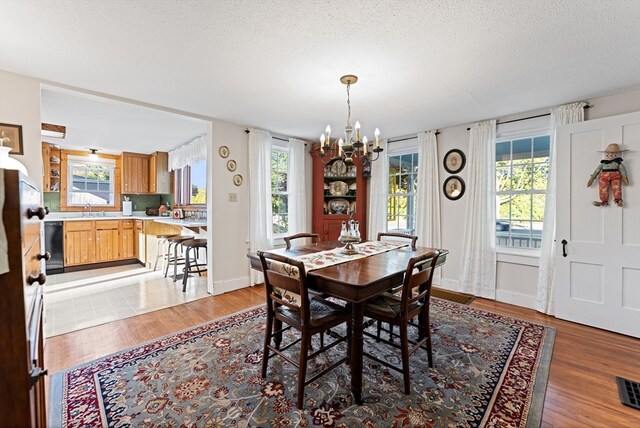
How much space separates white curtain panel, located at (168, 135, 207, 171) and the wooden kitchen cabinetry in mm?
1933

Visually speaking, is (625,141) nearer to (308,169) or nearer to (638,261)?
(638,261)

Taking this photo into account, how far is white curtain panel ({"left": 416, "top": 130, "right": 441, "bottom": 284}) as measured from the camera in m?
4.14

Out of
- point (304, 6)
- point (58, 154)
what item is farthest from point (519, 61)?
point (58, 154)

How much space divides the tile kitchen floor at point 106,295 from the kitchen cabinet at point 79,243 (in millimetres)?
253

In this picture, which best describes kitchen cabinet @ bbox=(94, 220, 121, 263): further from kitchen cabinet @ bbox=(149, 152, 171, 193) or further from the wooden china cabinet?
the wooden china cabinet

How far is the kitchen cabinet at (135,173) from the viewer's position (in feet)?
19.3

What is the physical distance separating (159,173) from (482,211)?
6114 millimetres

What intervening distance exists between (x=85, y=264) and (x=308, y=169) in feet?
14.5

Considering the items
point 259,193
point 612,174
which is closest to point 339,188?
point 259,193

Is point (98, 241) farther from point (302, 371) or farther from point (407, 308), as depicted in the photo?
point (407, 308)

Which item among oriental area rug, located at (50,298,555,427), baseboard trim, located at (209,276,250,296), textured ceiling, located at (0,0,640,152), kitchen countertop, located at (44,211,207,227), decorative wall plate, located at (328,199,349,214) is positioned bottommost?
oriental area rug, located at (50,298,555,427)

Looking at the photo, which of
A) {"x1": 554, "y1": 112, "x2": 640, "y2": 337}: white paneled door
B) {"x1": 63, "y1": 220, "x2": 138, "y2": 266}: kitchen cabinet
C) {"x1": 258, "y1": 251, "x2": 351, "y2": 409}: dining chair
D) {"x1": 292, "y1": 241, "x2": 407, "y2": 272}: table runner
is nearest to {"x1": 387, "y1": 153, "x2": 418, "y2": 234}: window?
{"x1": 292, "y1": 241, "x2": 407, "y2": 272}: table runner

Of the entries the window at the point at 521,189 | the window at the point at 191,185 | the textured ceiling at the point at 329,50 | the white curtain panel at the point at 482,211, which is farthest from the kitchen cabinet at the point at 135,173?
the window at the point at 521,189

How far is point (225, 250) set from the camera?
397 centimetres
